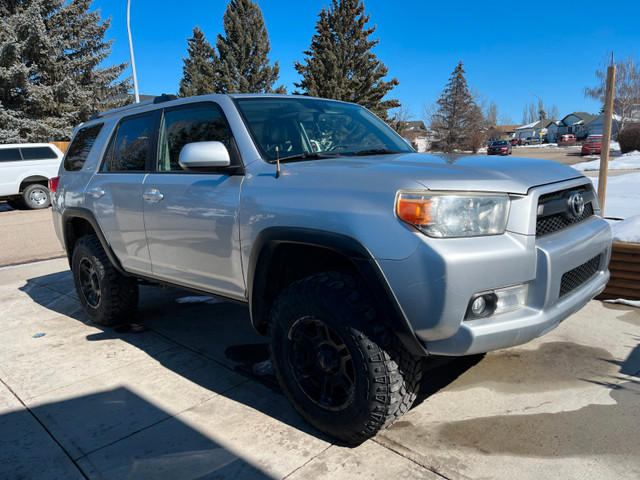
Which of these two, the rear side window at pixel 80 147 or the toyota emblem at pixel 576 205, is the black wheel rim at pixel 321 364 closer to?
the toyota emblem at pixel 576 205

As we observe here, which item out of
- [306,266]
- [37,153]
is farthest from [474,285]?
[37,153]

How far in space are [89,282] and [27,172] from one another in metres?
12.3

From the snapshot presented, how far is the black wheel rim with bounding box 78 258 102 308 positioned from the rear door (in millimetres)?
1024

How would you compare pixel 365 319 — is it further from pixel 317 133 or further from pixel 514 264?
pixel 317 133

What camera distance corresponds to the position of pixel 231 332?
412 centimetres

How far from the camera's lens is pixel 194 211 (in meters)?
2.99

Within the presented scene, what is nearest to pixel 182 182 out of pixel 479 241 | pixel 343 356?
pixel 343 356

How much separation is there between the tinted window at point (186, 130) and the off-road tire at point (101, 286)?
1194 mm

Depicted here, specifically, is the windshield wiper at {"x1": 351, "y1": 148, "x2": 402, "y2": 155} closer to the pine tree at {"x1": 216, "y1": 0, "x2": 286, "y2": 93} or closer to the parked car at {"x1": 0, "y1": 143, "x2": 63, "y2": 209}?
the parked car at {"x1": 0, "y1": 143, "x2": 63, "y2": 209}

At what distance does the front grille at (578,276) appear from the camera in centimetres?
236

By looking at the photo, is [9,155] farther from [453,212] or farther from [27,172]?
[453,212]

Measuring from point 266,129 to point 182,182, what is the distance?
26.0 inches

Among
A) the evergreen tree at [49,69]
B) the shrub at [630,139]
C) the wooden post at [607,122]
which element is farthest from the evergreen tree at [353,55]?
the wooden post at [607,122]

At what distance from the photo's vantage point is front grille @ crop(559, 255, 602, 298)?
2.36 m
